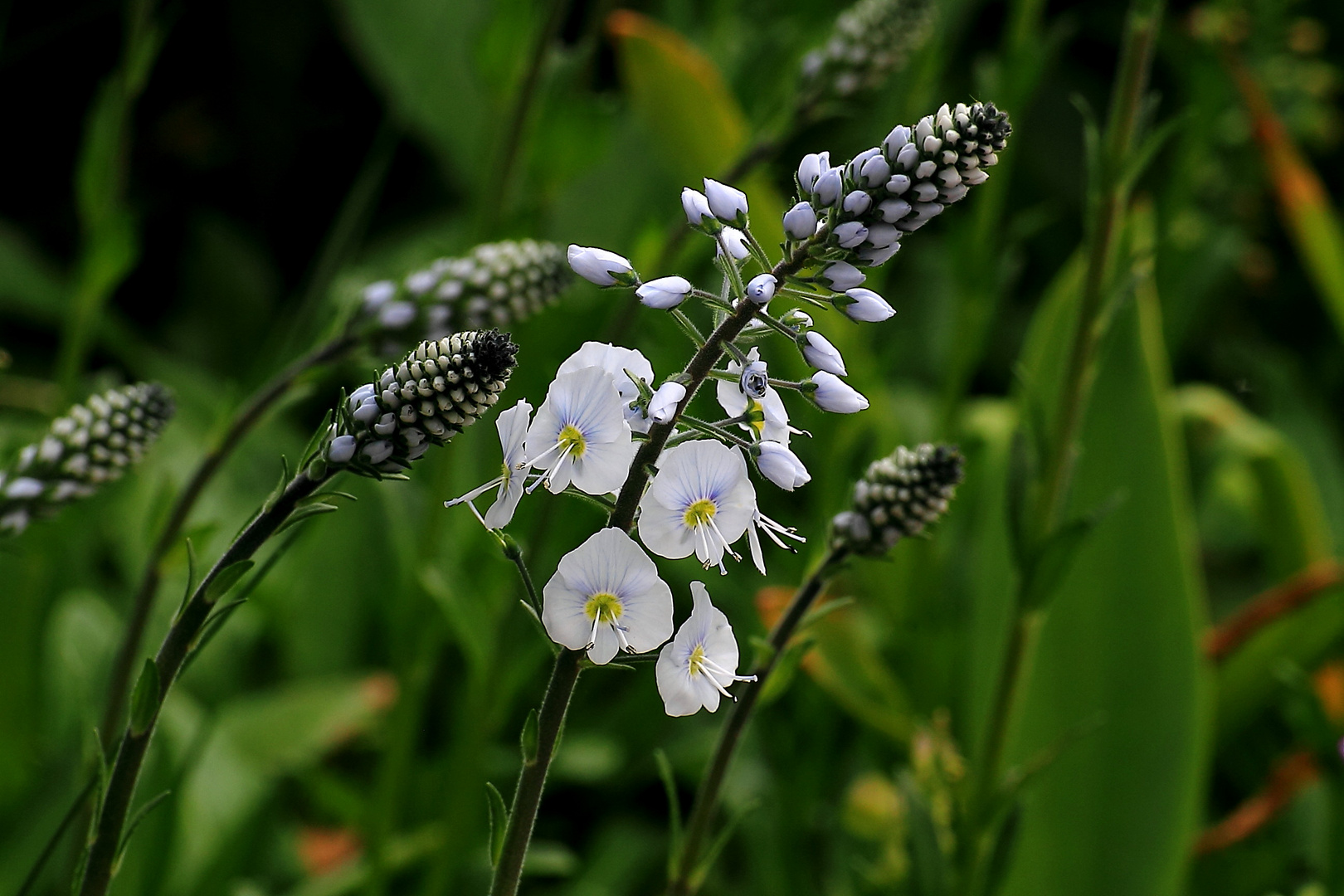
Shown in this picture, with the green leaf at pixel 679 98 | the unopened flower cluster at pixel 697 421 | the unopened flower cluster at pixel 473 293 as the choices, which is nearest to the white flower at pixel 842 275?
the unopened flower cluster at pixel 697 421

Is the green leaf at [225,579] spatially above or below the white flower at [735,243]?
below

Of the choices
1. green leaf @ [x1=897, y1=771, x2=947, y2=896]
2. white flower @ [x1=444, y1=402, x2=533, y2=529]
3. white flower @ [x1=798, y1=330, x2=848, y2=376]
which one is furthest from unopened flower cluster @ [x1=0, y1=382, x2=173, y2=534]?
green leaf @ [x1=897, y1=771, x2=947, y2=896]

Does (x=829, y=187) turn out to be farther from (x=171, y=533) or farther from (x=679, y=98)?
(x=679, y=98)

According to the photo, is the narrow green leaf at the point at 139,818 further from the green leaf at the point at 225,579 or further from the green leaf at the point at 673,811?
the green leaf at the point at 673,811

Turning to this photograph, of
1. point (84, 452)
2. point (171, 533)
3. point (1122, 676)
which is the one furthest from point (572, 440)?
point (1122, 676)

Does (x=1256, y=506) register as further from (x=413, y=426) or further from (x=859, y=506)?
(x=413, y=426)
